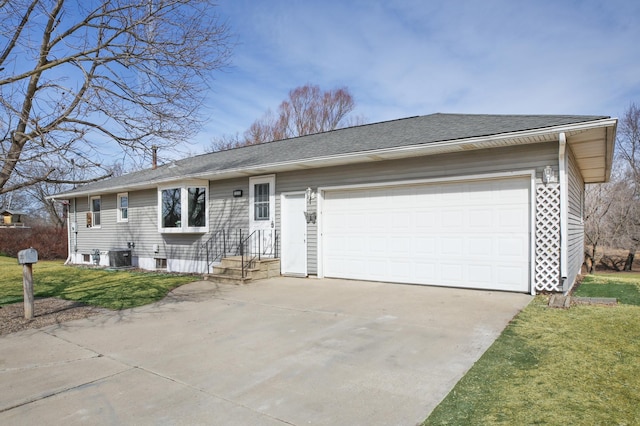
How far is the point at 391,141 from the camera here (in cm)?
841

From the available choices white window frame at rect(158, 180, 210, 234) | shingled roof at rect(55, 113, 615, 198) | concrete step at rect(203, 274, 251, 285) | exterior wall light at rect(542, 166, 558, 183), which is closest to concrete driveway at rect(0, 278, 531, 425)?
exterior wall light at rect(542, 166, 558, 183)

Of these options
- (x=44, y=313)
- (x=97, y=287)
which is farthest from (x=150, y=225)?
(x=44, y=313)

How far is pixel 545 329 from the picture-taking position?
15.9 feet

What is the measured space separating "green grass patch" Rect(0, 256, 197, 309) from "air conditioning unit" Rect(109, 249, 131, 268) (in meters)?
1.81

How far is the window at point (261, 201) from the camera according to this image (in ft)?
34.7

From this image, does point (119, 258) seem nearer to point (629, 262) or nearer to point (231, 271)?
point (231, 271)

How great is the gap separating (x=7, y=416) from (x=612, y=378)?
15.9 ft

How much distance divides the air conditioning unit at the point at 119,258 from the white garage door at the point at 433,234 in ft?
28.4

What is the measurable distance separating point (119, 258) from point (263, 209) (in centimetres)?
697

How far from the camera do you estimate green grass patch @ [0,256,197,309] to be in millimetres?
7609

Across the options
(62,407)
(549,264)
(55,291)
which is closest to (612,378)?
(549,264)

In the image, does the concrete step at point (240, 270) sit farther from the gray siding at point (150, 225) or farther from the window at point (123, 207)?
the window at point (123, 207)

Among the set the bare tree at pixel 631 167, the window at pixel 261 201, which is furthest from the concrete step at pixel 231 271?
the bare tree at pixel 631 167

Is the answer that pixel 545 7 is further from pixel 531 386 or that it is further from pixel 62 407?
pixel 62 407
